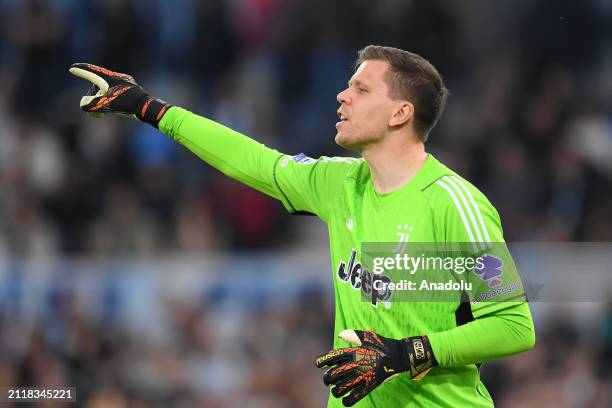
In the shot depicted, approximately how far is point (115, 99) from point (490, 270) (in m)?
2.00

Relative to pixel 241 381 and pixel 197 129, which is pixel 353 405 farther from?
pixel 241 381

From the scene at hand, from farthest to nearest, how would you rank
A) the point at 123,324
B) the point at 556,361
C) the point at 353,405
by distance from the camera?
the point at 123,324, the point at 556,361, the point at 353,405

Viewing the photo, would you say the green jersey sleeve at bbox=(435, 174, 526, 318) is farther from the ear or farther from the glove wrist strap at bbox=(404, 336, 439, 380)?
the ear

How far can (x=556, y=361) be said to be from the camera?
9.64 metres

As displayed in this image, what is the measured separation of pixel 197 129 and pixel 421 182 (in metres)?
1.14

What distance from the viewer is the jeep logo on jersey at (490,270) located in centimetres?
487

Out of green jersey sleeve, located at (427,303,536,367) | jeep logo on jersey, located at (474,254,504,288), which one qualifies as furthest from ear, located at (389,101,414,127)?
green jersey sleeve, located at (427,303,536,367)

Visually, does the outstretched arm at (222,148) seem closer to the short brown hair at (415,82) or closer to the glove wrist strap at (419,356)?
the short brown hair at (415,82)

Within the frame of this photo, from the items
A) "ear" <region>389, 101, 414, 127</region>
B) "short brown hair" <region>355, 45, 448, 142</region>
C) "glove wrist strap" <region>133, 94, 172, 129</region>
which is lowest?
"ear" <region>389, 101, 414, 127</region>

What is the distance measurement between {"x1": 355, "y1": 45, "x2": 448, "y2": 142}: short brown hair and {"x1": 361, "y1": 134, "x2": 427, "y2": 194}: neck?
0.31 feet

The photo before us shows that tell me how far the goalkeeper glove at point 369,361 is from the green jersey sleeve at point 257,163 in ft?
3.06

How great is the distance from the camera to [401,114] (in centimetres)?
540

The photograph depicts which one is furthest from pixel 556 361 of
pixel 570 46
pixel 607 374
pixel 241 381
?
pixel 570 46

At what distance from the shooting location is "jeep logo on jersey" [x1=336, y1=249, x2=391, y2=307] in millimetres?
5188
